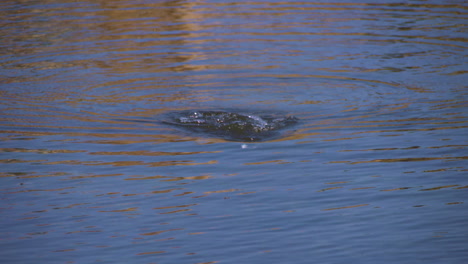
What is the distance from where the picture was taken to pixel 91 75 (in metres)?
12.0

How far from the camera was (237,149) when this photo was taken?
828cm

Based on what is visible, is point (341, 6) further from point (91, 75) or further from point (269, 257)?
point (269, 257)

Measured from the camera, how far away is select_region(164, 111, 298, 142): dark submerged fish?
8.76m

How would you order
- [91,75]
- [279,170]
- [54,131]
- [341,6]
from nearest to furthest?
[279,170]
[54,131]
[91,75]
[341,6]

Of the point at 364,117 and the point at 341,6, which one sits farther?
the point at 341,6

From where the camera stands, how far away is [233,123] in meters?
9.06

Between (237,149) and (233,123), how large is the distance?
33.3 inches

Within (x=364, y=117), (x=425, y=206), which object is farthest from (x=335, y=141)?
(x=425, y=206)

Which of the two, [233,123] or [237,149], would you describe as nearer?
[237,149]

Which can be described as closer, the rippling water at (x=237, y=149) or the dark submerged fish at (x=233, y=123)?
the rippling water at (x=237, y=149)

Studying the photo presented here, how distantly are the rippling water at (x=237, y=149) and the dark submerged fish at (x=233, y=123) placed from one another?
21cm

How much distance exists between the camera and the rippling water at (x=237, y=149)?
600cm

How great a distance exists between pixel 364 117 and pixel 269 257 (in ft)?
13.6

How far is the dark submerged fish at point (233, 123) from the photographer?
8758 millimetres
